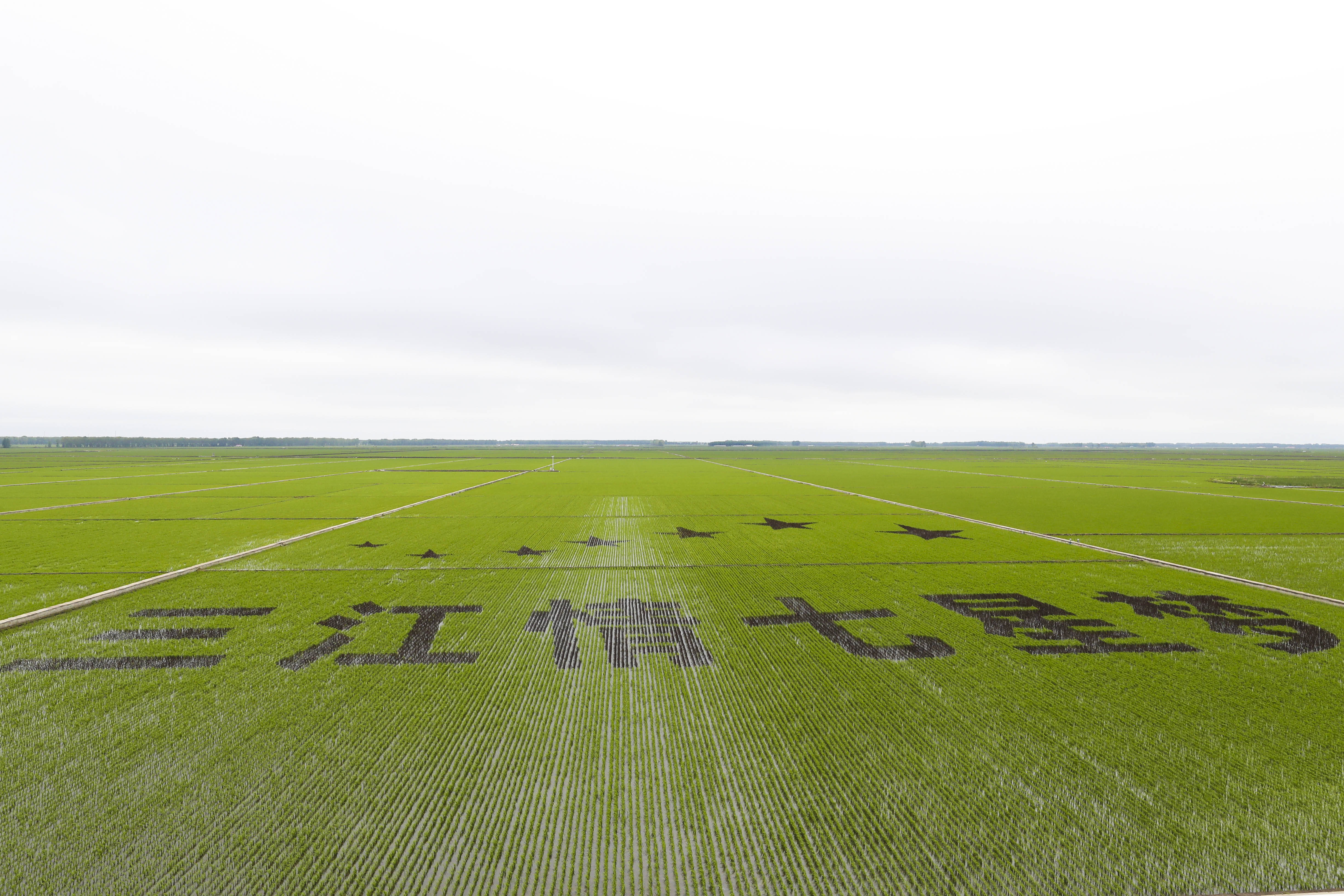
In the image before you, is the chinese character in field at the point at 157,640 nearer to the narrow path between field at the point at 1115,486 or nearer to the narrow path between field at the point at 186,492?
the narrow path between field at the point at 186,492

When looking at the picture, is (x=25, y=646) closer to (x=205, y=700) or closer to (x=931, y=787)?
(x=205, y=700)

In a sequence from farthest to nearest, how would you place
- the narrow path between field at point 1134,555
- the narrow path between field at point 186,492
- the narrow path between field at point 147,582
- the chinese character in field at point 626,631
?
the narrow path between field at point 186,492 < the narrow path between field at point 1134,555 < the narrow path between field at point 147,582 < the chinese character in field at point 626,631

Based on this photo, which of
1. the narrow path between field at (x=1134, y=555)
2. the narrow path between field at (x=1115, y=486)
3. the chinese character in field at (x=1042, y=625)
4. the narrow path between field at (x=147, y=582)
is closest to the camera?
the chinese character in field at (x=1042, y=625)

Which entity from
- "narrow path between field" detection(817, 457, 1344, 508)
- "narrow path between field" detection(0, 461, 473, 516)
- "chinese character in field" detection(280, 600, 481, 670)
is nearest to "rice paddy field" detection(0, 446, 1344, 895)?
"chinese character in field" detection(280, 600, 481, 670)

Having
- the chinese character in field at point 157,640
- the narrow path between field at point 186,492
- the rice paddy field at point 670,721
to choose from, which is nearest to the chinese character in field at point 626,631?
the rice paddy field at point 670,721

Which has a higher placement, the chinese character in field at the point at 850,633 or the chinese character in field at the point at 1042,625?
the chinese character in field at the point at 1042,625

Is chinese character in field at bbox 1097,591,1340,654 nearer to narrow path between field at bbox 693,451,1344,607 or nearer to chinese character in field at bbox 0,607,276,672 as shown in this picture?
narrow path between field at bbox 693,451,1344,607

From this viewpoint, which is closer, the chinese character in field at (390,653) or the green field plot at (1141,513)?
the chinese character in field at (390,653)
